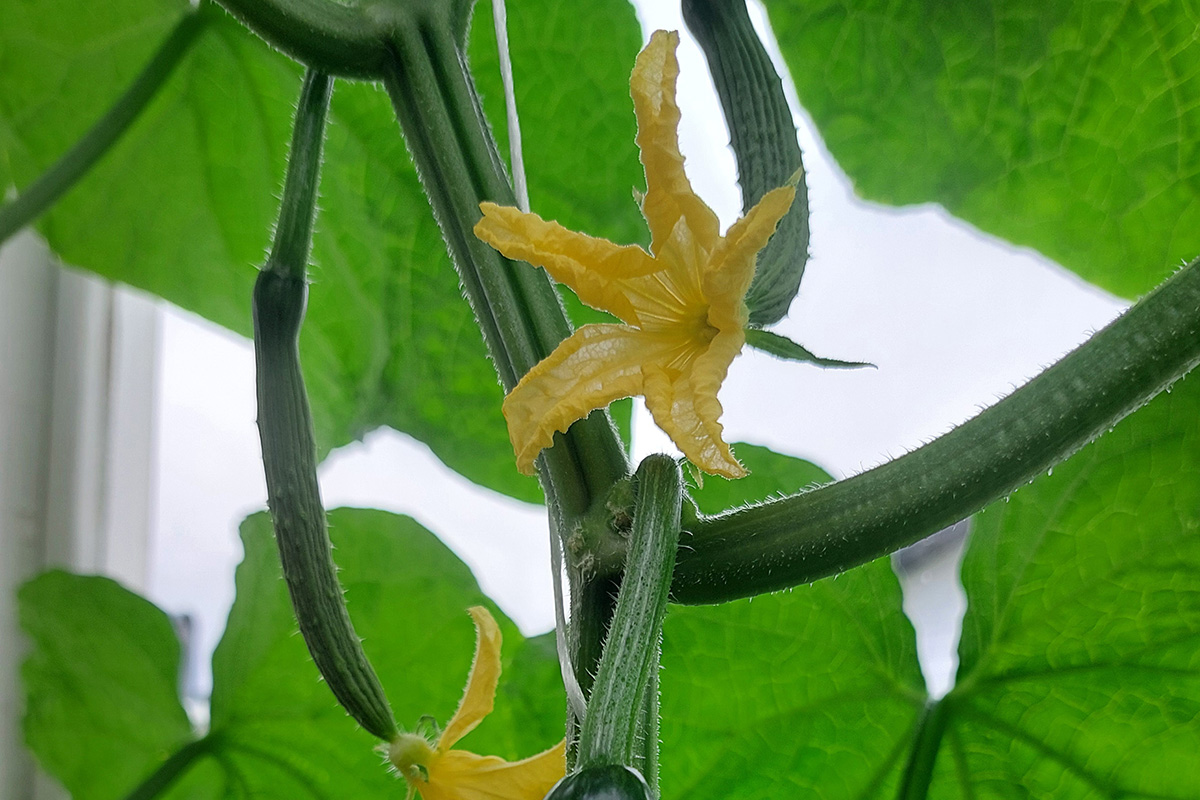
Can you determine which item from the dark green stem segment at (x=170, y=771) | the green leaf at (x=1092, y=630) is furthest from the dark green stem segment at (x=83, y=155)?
the green leaf at (x=1092, y=630)

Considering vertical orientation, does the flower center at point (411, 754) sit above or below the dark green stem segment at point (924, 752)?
below

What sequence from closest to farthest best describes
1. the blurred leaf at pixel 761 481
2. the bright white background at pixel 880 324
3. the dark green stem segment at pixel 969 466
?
the dark green stem segment at pixel 969 466 → the blurred leaf at pixel 761 481 → the bright white background at pixel 880 324

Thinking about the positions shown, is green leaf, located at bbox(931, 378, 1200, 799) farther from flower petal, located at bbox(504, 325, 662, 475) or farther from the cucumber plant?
flower petal, located at bbox(504, 325, 662, 475)

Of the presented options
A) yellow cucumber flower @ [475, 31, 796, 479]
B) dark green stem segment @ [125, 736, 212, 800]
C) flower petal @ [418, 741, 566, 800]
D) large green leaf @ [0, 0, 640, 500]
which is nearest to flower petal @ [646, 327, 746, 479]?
yellow cucumber flower @ [475, 31, 796, 479]

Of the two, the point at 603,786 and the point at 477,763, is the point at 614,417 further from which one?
the point at 603,786

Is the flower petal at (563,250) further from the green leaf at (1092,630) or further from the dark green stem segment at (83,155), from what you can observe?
the dark green stem segment at (83,155)

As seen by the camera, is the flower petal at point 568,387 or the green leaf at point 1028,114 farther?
the green leaf at point 1028,114

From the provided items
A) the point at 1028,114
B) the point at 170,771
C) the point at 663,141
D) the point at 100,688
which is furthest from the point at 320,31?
the point at 100,688
